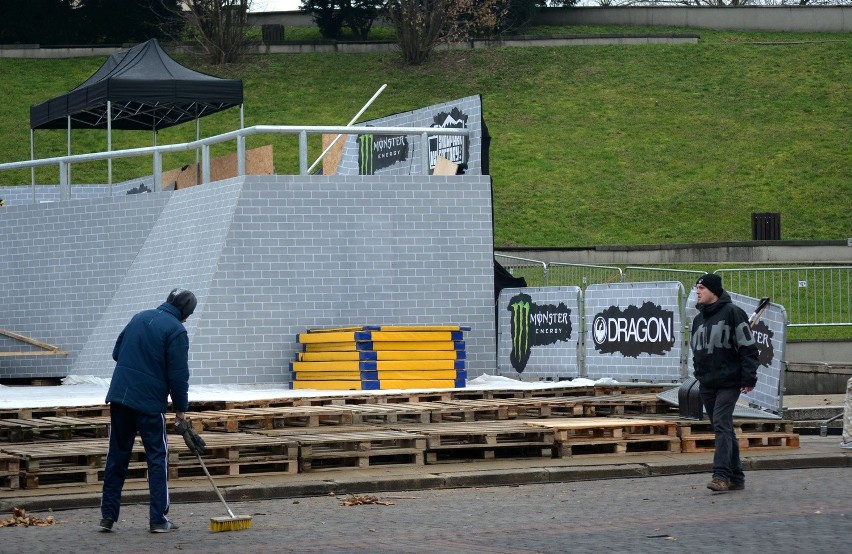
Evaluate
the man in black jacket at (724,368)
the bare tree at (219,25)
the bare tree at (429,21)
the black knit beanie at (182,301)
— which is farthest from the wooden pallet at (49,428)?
the bare tree at (429,21)

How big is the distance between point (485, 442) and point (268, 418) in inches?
114

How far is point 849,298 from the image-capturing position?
2245cm

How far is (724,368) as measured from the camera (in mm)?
11219

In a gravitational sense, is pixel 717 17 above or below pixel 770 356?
above

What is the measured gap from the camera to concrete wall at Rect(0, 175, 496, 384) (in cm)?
1988

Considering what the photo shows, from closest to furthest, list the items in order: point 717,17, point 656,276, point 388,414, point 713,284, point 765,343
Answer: point 713,284 → point 388,414 → point 765,343 → point 656,276 → point 717,17

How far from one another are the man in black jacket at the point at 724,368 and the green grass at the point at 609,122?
2572 cm

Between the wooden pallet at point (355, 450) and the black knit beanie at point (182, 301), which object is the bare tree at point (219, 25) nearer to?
the wooden pallet at point (355, 450)

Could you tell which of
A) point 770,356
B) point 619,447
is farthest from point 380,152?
point 619,447

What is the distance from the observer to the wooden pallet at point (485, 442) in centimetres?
1306

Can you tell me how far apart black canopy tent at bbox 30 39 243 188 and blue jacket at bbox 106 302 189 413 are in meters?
14.3

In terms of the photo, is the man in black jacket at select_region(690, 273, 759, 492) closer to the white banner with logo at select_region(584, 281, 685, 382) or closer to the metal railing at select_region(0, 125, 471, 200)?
the white banner with logo at select_region(584, 281, 685, 382)

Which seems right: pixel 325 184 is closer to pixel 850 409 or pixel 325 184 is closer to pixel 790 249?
pixel 850 409

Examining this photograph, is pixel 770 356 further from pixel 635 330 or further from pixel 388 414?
pixel 388 414
